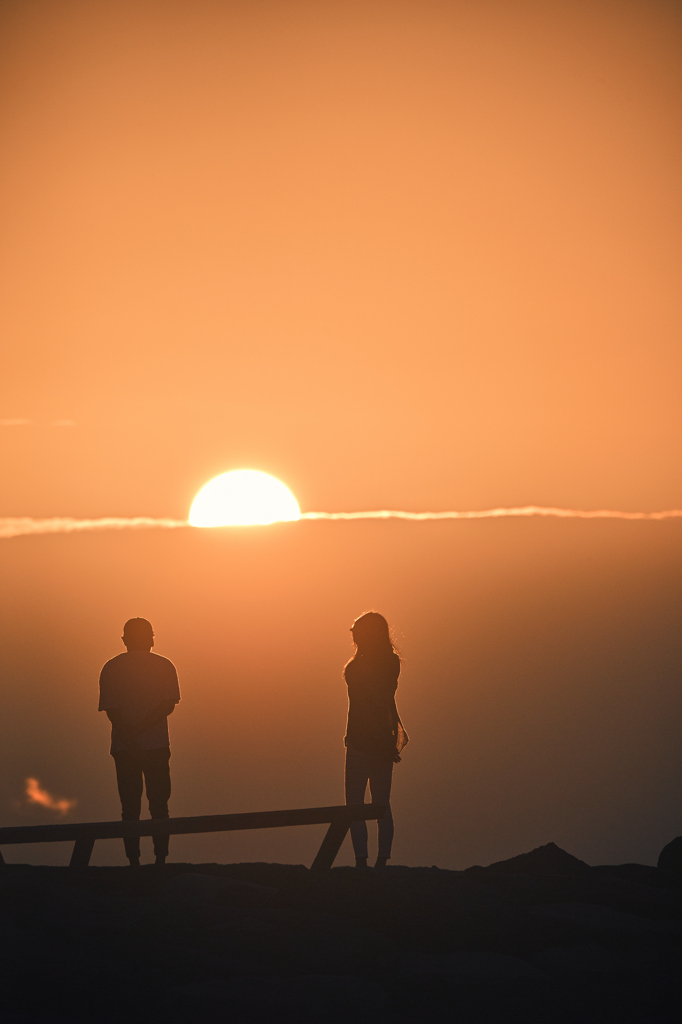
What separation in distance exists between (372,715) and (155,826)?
6.88ft

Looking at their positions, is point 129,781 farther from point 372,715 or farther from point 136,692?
point 372,715

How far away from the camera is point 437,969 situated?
17.8ft

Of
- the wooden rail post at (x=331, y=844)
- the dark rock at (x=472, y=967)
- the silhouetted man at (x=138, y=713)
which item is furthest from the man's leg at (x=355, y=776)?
the dark rock at (x=472, y=967)

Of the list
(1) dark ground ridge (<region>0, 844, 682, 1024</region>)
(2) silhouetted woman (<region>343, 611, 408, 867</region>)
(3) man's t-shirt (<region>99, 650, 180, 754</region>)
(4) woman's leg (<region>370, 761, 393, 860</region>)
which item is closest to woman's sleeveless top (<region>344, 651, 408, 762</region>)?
(2) silhouetted woman (<region>343, 611, 408, 867</region>)

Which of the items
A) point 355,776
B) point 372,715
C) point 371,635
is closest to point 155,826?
point 355,776

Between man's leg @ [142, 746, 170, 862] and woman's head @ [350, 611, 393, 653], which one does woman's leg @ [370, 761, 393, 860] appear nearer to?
woman's head @ [350, 611, 393, 653]

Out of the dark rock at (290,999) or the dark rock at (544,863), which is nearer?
the dark rock at (290,999)

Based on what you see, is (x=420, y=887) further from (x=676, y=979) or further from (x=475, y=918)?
(x=676, y=979)

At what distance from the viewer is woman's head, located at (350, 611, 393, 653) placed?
843 centimetres

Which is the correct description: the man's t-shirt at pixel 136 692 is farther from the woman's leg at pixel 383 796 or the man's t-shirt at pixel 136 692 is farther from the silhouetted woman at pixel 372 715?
the woman's leg at pixel 383 796

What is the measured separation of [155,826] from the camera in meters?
7.18

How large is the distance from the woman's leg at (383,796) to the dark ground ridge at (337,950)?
113cm

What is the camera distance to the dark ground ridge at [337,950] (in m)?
5.03

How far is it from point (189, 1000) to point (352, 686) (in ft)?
12.2
